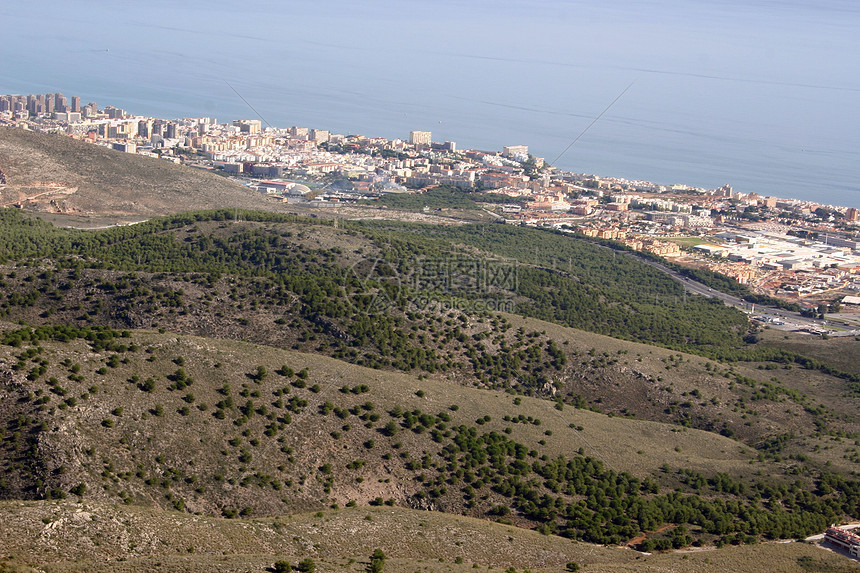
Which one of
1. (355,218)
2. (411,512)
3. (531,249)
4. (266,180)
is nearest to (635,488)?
(411,512)

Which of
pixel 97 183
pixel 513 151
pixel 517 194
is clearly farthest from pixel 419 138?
pixel 97 183

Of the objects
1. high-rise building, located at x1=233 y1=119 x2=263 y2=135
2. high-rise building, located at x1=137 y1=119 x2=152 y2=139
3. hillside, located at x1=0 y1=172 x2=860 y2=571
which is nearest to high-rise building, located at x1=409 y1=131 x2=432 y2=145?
high-rise building, located at x1=233 y1=119 x2=263 y2=135

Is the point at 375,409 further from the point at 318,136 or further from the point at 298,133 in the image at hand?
the point at 298,133

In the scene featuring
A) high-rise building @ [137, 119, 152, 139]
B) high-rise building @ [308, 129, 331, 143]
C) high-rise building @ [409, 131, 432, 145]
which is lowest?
high-rise building @ [137, 119, 152, 139]

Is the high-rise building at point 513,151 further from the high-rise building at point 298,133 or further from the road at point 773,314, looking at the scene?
the road at point 773,314

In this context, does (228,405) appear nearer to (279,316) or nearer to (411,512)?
(411,512)

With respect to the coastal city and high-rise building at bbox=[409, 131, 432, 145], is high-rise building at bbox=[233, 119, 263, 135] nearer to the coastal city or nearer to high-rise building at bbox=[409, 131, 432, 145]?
the coastal city
